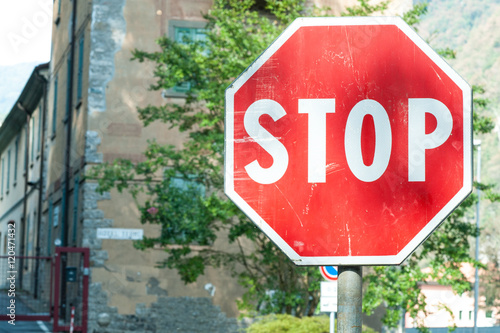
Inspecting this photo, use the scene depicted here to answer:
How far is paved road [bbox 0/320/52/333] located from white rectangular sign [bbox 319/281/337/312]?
10765mm

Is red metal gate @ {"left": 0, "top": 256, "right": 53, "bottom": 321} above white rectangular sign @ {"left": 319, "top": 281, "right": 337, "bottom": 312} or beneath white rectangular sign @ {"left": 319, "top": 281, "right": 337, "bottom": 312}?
beneath

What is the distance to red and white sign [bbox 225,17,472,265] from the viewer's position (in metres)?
2.12

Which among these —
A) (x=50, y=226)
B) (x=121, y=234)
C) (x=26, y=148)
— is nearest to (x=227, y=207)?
(x=121, y=234)

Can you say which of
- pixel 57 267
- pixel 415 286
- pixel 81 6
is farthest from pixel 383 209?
pixel 81 6

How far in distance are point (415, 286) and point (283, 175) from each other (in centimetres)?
1335

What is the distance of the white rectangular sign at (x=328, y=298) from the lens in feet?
40.5

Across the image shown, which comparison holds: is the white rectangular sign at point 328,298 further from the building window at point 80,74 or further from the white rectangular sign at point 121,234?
the building window at point 80,74

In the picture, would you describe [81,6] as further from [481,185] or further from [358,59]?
[358,59]

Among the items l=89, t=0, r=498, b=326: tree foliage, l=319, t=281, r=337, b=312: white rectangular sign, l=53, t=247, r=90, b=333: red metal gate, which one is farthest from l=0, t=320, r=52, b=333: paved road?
l=319, t=281, r=337, b=312: white rectangular sign

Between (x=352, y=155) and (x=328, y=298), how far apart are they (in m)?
10.7

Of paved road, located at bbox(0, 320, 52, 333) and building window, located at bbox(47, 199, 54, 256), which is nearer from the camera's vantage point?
paved road, located at bbox(0, 320, 52, 333)

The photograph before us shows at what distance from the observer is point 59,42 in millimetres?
29078

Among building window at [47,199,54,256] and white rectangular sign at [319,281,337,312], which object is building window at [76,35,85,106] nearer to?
building window at [47,199,54,256]

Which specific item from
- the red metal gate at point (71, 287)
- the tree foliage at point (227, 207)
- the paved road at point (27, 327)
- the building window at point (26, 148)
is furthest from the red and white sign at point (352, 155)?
the building window at point (26, 148)
